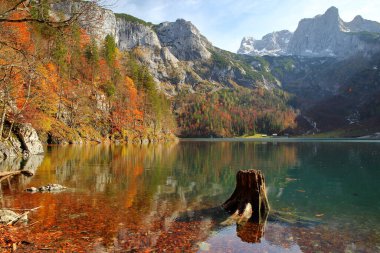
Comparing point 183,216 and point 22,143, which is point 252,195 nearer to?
point 183,216

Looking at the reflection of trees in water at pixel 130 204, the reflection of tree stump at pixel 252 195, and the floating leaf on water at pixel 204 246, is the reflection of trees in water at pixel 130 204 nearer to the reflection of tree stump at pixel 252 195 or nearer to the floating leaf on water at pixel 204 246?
the floating leaf on water at pixel 204 246

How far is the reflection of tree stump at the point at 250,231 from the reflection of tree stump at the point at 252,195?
1.41 metres

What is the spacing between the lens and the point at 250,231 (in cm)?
1393

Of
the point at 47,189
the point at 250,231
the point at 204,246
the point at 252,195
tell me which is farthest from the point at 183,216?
the point at 47,189

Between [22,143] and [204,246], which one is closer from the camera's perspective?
[204,246]

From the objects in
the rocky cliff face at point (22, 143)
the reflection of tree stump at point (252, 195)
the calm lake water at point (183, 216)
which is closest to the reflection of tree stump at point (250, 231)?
the calm lake water at point (183, 216)

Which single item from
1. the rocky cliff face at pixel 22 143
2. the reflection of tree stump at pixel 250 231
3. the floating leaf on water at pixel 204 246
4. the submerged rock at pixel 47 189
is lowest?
the reflection of tree stump at pixel 250 231

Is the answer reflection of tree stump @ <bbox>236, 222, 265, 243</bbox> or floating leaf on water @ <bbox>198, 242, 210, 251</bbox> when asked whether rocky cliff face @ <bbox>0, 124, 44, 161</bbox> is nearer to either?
reflection of tree stump @ <bbox>236, 222, 265, 243</bbox>

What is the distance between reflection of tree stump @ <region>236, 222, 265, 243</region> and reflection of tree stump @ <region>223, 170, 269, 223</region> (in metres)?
1.41

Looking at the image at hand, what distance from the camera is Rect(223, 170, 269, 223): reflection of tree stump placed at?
1661cm

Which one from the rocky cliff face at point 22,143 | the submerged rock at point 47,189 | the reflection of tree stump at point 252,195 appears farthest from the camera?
the rocky cliff face at point 22,143

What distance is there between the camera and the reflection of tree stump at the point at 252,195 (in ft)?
54.5

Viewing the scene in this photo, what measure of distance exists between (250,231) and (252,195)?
331 cm

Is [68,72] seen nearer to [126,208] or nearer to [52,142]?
[52,142]
